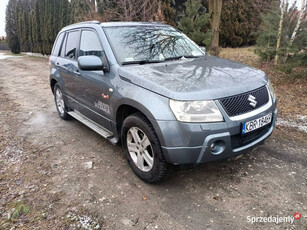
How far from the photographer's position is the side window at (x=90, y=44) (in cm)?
340

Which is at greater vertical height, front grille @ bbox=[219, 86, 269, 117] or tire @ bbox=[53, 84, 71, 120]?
front grille @ bbox=[219, 86, 269, 117]

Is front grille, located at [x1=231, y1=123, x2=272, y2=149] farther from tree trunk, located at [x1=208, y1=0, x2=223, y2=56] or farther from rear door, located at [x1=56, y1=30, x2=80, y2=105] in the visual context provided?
Answer: tree trunk, located at [x1=208, y1=0, x2=223, y2=56]

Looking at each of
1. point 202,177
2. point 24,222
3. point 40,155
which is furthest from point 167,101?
point 40,155

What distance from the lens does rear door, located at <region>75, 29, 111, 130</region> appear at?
3.24 metres

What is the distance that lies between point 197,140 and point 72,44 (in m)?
3.04

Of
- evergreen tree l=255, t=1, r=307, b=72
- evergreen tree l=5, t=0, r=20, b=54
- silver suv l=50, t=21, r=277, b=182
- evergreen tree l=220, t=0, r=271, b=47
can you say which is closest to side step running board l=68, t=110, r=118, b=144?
silver suv l=50, t=21, r=277, b=182

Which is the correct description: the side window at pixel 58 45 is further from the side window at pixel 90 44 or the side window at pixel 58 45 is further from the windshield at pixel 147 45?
the windshield at pixel 147 45

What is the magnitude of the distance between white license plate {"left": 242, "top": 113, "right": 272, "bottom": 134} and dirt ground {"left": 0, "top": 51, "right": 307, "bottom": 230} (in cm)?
69

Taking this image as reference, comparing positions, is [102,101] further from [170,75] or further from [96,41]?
[170,75]

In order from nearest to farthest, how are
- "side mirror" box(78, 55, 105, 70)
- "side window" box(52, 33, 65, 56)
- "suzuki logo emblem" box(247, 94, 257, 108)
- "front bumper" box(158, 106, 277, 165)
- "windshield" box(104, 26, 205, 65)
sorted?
"front bumper" box(158, 106, 277, 165)
"suzuki logo emblem" box(247, 94, 257, 108)
"side mirror" box(78, 55, 105, 70)
"windshield" box(104, 26, 205, 65)
"side window" box(52, 33, 65, 56)

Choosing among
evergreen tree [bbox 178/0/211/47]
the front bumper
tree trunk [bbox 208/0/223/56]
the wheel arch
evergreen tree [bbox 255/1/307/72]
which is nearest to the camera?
the front bumper

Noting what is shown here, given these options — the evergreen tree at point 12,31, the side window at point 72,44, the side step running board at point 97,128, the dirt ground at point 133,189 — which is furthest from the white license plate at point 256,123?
the evergreen tree at point 12,31

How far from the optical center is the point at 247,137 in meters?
2.63

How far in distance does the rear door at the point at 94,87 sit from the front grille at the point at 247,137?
160cm
